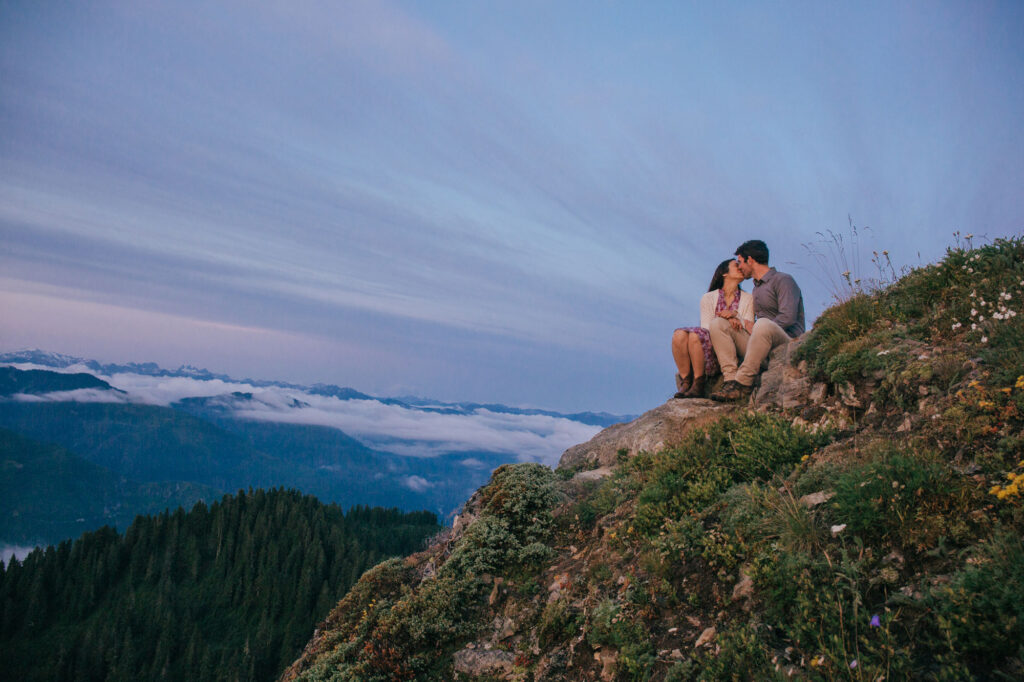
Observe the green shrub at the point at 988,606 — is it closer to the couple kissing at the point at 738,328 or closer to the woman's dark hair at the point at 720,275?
the couple kissing at the point at 738,328

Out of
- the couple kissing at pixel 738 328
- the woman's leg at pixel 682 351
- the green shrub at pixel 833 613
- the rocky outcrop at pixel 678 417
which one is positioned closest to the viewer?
the green shrub at pixel 833 613

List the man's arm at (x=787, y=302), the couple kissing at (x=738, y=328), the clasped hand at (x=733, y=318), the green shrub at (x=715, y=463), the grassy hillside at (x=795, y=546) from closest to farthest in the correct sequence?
the grassy hillside at (x=795, y=546) < the green shrub at (x=715, y=463) < the couple kissing at (x=738, y=328) < the man's arm at (x=787, y=302) < the clasped hand at (x=733, y=318)

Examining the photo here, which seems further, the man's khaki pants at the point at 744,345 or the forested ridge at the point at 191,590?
the forested ridge at the point at 191,590

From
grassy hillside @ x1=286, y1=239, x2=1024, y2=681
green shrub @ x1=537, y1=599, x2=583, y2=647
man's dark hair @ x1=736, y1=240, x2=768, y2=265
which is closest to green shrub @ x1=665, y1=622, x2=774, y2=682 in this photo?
grassy hillside @ x1=286, y1=239, x2=1024, y2=681

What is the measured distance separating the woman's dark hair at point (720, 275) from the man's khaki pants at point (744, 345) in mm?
884

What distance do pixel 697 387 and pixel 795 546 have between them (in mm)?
5725

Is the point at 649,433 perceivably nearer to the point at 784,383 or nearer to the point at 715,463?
the point at 784,383

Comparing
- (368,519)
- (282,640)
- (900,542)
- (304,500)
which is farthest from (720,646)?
(368,519)

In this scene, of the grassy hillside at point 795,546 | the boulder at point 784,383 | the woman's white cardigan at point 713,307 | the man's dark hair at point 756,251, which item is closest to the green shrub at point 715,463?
the grassy hillside at point 795,546

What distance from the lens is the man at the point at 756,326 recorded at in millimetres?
9594

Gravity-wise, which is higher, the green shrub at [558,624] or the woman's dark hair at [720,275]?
the woman's dark hair at [720,275]

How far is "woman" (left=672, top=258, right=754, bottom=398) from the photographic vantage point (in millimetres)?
10352

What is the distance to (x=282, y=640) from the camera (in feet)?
400

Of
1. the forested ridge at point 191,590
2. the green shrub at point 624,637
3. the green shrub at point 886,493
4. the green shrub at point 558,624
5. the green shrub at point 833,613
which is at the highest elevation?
the green shrub at point 886,493
